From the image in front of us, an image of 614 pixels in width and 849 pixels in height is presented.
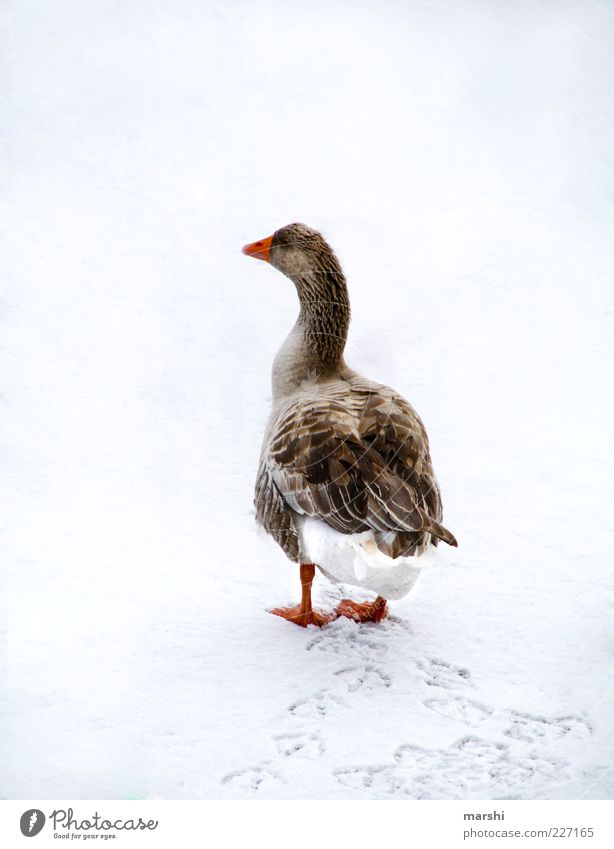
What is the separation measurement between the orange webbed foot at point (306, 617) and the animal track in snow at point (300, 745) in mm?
546

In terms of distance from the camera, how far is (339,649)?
245 centimetres

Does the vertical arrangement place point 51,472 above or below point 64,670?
above

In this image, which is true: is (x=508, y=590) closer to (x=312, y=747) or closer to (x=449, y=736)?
(x=449, y=736)

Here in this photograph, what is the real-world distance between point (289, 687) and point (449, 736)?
42cm

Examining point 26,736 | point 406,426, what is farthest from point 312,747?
point 406,426

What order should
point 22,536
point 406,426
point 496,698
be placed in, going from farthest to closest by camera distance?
1. point 22,536
2. point 406,426
3. point 496,698

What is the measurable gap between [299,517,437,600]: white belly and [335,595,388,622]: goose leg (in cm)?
23

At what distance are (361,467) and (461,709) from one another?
2.12 ft

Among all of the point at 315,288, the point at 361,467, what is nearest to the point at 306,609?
the point at 361,467

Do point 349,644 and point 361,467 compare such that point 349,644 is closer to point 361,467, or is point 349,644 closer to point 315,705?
Answer: point 315,705

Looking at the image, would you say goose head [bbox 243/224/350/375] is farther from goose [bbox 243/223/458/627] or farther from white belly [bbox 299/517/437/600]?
white belly [bbox 299/517/437/600]

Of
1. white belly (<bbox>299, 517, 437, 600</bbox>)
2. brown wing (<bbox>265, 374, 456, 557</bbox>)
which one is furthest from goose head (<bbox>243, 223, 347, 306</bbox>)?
white belly (<bbox>299, 517, 437, 600</bbox>)

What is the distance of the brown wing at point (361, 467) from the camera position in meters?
2.18

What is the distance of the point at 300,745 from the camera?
202 centimetres
